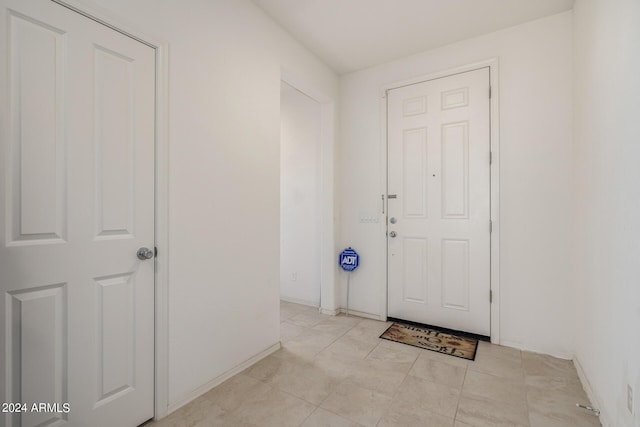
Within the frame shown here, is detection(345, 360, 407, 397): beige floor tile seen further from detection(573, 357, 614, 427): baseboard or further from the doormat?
detection(573, 357, 614, 427): baseboard

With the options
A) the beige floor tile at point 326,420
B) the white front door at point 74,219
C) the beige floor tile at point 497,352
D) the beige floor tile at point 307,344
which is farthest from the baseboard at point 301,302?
the white front door at point 74,219

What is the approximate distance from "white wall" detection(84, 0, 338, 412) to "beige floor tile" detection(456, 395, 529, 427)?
1.43m

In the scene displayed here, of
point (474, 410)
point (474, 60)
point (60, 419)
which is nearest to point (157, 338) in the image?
point (60, 419)

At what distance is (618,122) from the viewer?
143 cm

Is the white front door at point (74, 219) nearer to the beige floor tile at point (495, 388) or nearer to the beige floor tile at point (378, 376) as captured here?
the beige floor tile at point (378, 376)

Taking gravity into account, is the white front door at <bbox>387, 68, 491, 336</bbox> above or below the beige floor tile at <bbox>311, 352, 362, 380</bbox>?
above

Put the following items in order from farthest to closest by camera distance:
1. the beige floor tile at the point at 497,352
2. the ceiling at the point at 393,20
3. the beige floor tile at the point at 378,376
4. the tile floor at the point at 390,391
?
the beige floor tile at the point at 497,352, the ceiling at the point at 393,20, the beige floor tile at the point at 378,376, the tile floor at the point at 390,391

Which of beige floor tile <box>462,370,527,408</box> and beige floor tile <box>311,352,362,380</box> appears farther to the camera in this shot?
beige floor tile <box>311,352,362,380</box>

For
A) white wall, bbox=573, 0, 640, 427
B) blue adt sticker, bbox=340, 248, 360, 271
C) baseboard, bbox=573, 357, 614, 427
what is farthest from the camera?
blue adt sticker, bbox=340, 248, 360, 271

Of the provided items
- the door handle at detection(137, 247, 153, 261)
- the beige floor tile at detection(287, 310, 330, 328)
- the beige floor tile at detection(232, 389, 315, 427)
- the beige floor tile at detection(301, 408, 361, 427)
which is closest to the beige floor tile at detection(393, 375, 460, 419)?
the beige floor tile at detection(301, 408, 361, 427)

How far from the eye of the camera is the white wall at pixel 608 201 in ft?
4.14

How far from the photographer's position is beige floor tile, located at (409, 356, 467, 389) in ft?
6.51

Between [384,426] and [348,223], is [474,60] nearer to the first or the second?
[348,223]

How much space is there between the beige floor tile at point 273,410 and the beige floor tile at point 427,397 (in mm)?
569
